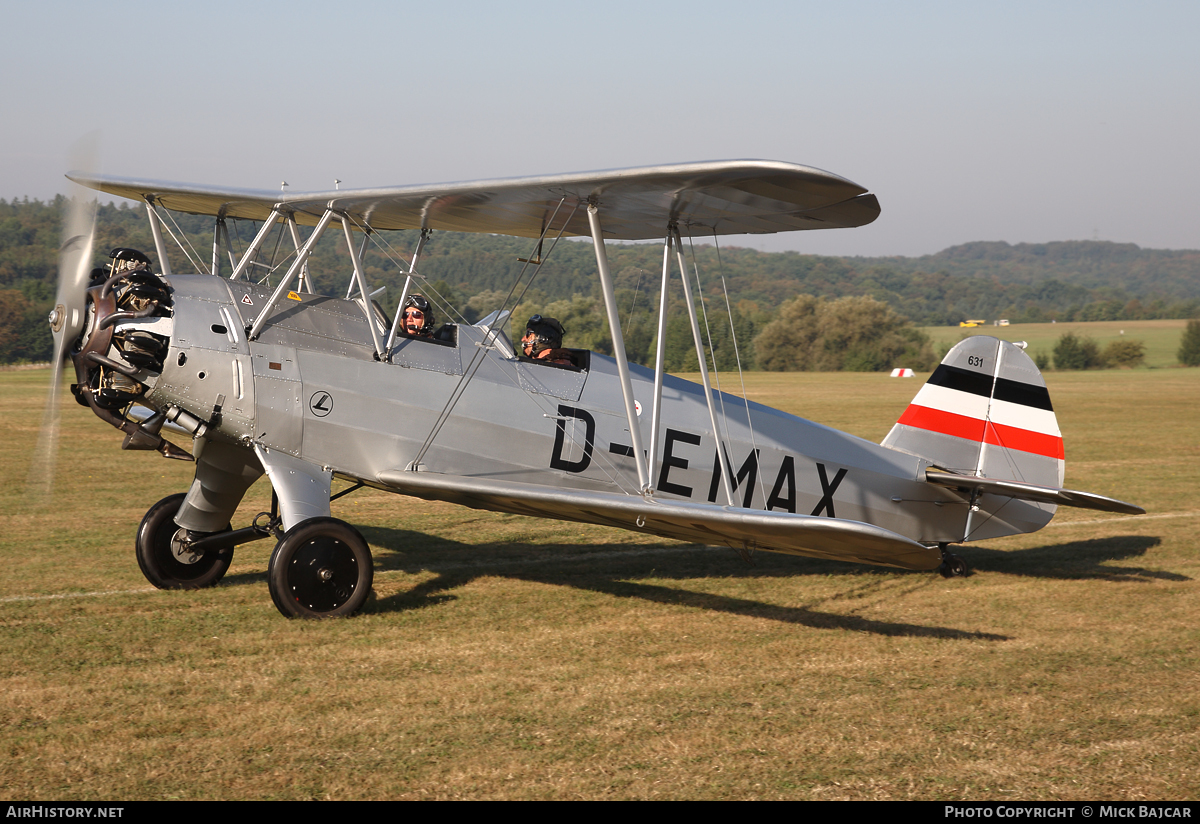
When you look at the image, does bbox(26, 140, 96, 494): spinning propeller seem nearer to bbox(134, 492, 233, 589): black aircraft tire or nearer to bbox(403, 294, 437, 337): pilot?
bbox(134, 492, 233, 589): black aircraft tire

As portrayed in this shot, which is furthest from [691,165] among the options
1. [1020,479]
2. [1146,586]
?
[1146,586]

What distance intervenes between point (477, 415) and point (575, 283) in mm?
16217

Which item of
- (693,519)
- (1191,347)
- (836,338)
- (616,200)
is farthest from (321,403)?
(1191,347)

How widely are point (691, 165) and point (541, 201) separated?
4.98 feet

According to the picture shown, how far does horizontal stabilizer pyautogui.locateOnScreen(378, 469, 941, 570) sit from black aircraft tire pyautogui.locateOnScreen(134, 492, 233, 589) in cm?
172

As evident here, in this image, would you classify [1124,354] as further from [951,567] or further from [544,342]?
[544,342]

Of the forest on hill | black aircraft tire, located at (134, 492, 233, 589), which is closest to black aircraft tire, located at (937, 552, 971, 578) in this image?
the forest on hill

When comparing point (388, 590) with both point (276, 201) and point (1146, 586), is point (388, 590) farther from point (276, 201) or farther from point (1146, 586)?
point (1146, 586)

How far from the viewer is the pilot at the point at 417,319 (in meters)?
6.86

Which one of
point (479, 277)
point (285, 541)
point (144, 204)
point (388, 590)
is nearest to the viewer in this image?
point (285, 541)

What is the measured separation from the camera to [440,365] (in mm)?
6715

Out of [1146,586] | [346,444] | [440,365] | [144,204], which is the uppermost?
[144,204]

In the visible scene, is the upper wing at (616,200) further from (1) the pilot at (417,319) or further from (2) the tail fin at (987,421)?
(2) the tail fin at (987,421)

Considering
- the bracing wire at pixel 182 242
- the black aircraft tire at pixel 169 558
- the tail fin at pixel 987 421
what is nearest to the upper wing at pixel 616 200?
the bracing wire at pixel 182 242
